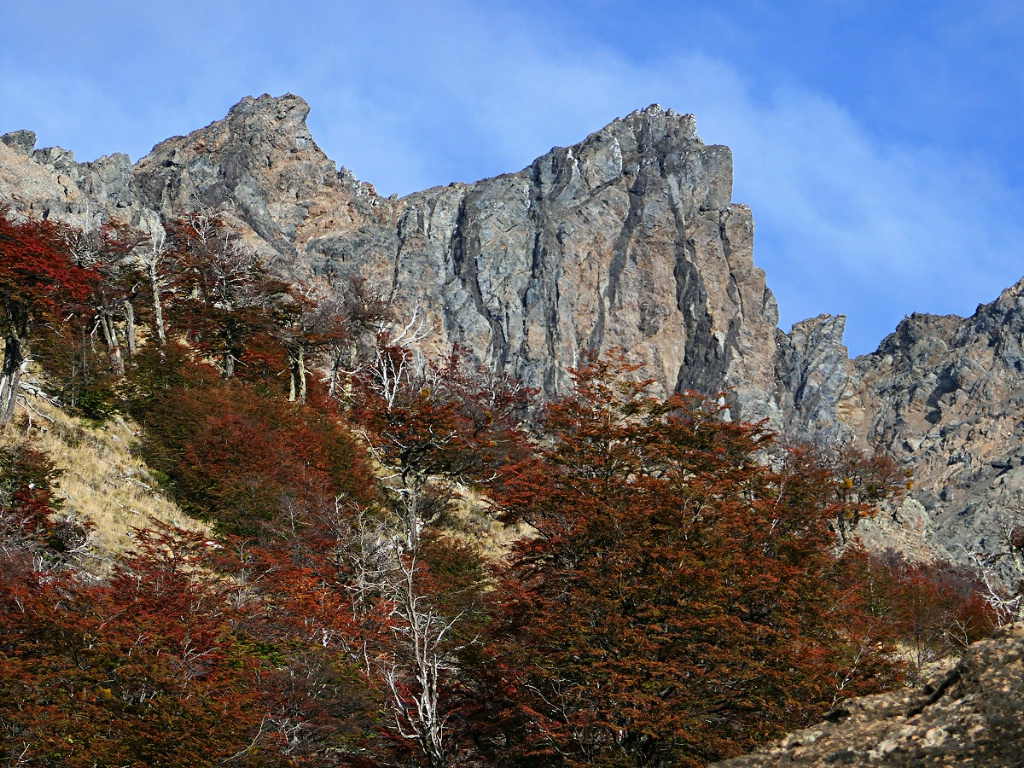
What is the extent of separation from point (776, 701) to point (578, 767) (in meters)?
3.91

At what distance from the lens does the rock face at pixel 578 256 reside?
→ 114 meters

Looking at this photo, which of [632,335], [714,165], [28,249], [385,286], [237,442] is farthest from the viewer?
[714,165]

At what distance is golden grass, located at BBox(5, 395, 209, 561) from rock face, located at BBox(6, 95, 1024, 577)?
76.7 m

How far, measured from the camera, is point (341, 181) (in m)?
129

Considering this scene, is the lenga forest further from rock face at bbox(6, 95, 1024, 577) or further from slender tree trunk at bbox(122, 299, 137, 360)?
rock face at bbox(6, 95, 1024, 577)

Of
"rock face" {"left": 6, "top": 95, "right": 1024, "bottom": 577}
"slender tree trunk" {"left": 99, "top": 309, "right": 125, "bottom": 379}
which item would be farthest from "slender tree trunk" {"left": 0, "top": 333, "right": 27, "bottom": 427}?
"rock face" {"left": 6, "top": 95, "right": 1024, "bottom": 577}

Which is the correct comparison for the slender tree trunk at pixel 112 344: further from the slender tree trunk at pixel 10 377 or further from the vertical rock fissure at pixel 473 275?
the vertical rock fissure at pixel 473 275

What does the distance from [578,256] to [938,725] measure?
4660 inches

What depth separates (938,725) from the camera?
8.97m

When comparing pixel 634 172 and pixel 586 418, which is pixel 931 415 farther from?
pixel 586 418

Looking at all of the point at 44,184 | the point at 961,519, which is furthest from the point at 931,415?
the point at 44,184

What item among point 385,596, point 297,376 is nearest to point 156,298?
point 297,376

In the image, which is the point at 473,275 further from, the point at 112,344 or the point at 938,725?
the point at 938,725

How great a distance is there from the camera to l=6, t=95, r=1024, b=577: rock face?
11444 centimetres
